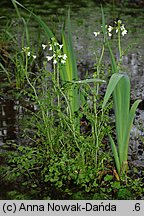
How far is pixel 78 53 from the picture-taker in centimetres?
550

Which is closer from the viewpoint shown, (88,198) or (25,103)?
(88,198)

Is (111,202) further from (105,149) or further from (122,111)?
(105,149)

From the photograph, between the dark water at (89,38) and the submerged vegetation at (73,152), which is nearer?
the submerged vegetation at (73,152)

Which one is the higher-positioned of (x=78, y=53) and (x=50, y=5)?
(x=50, y=5)

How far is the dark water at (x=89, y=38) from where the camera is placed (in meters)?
3.48

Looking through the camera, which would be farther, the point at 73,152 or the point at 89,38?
the point at 89,38

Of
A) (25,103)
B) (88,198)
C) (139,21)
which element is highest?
(139,21)

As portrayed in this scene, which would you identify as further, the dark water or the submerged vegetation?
the dark water

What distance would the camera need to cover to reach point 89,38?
617cm

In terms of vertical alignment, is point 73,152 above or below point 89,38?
below

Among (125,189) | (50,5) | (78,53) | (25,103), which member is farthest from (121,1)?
(125,189)

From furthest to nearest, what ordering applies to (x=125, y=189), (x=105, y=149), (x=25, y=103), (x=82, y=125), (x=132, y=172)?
(x=25, y=103) < (x=82, y=125) < (x=105, y=149) < (x=132, y=172) < (x=125, y=189)

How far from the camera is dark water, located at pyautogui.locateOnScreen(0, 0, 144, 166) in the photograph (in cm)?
348

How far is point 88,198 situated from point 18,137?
877 mm
